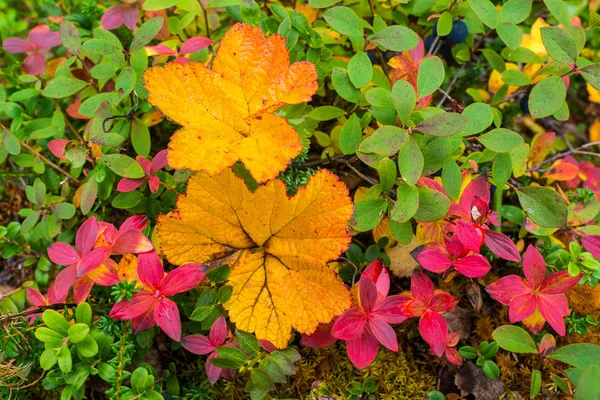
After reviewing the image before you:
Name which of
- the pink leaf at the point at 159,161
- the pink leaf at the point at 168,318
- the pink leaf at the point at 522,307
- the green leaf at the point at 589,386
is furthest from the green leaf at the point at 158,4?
the green leaf at the point at 589,386

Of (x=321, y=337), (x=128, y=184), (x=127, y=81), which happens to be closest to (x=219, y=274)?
(x=321, y=337)

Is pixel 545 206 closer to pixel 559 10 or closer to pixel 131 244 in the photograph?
pixel 559 10

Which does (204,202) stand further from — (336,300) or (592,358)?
(592,358)

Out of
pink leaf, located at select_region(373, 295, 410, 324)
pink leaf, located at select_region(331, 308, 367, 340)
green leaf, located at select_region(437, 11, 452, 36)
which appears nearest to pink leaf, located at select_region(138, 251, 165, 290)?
pink leaf, located at select_region(331, 308, 367, 340)

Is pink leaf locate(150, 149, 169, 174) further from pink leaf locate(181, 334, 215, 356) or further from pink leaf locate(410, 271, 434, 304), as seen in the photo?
pink leaf locate(410, 271, 434, 304)

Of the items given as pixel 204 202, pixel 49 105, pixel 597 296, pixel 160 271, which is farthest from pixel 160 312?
pixel 597 296

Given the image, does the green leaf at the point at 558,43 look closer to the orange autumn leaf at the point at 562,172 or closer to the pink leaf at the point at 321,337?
the orange autumn leaf at the point at 562,172
